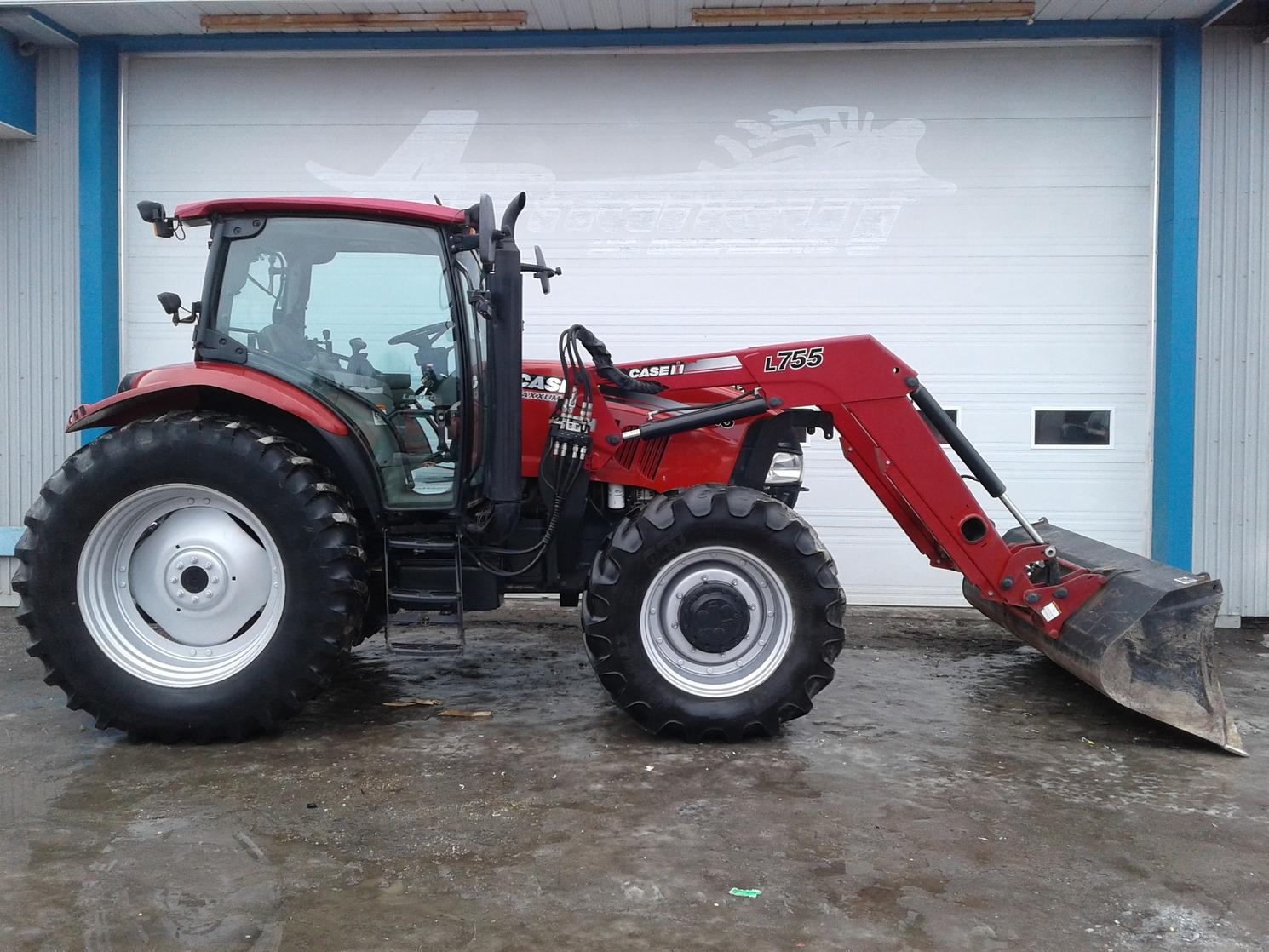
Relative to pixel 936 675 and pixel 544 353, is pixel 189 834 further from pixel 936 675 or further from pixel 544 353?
pixel 544 353

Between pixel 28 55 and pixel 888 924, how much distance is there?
25.9 feet

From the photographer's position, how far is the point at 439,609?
4586 mm

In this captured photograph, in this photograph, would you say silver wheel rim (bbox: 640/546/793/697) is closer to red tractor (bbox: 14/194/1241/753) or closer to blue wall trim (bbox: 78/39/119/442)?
red tractor (bbox: 14/194/1241/753)

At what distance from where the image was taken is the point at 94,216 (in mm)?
7387

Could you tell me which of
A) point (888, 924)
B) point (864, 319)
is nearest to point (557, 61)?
point (864, 319)

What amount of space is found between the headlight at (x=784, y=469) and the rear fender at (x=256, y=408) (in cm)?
185

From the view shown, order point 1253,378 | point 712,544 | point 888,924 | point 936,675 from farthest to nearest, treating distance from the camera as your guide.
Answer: point 1253,378
point 936,675
point 712,544
point 888,924

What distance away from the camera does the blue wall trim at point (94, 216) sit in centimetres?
738

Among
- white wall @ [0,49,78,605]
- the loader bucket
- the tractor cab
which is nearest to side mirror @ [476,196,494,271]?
the tractor cab

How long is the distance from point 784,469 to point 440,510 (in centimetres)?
166

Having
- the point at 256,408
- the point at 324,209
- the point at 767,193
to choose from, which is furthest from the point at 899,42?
the point at 256,408

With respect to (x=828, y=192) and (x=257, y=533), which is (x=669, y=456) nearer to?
(x=257, y=533)

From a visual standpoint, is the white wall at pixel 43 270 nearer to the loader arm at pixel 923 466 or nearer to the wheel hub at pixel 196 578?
the wheel hub at pixel 196 578

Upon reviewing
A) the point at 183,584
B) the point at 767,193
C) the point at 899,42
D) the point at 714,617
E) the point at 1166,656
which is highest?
the point at 899,42
